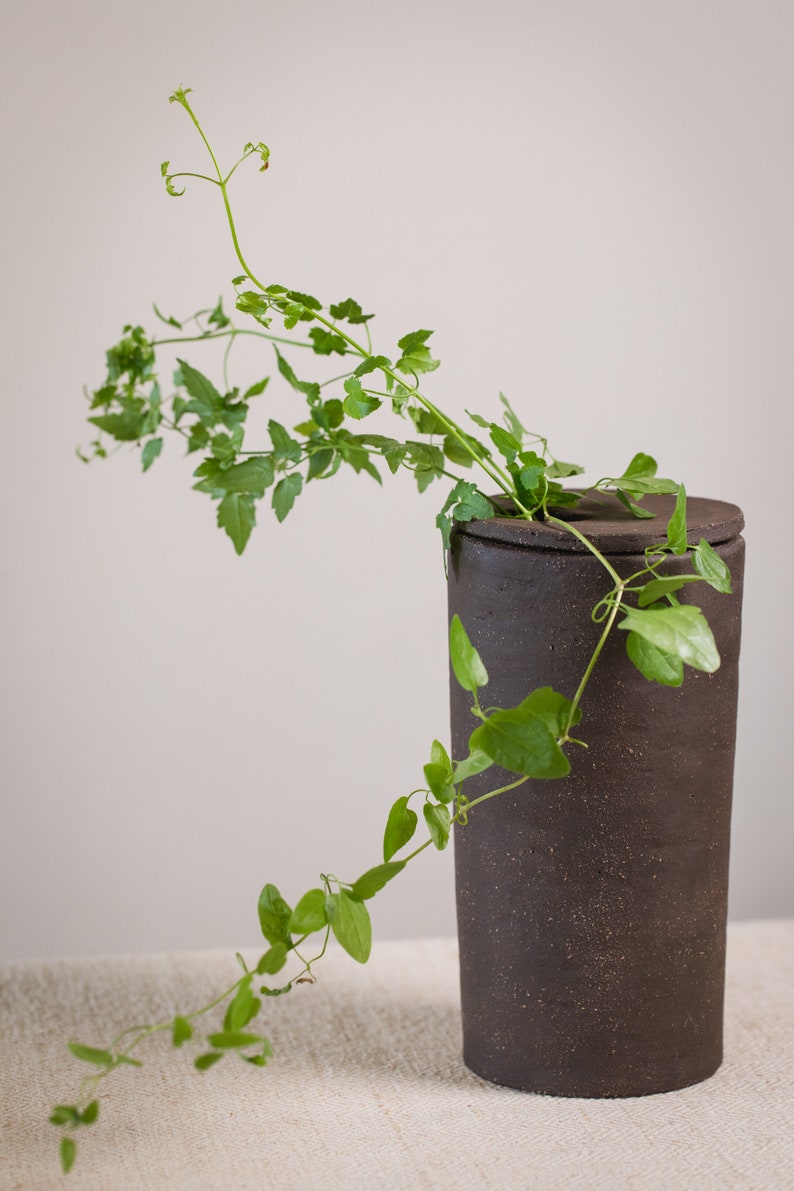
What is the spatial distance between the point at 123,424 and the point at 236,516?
0.64ft

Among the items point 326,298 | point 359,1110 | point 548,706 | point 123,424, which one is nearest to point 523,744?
point 548,706

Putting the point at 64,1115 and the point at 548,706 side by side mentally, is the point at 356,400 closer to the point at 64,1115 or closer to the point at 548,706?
the point at 548,706

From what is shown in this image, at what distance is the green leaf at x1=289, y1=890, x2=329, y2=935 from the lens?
101 centimetres

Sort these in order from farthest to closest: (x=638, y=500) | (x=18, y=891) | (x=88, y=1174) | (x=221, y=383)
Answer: (x=18, y=891) < (x=221, y=383) < (x=638, y=500) < (x=88, y=1174)

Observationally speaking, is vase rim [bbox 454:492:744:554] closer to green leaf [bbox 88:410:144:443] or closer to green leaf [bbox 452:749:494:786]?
green leaf [bbox 452:749:494:786]

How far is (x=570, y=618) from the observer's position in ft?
3.79

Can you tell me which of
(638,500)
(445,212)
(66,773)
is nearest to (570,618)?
(638,500)

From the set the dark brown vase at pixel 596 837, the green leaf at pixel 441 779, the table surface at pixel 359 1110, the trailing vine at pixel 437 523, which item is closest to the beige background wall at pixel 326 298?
the trailing vine at pixel 437 523

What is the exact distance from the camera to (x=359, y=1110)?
1.25 metres

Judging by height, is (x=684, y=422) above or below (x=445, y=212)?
below

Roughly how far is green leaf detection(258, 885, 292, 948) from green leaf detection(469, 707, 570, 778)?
19cm

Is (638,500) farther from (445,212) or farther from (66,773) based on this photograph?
(66,773)

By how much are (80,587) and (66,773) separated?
0.24 meters

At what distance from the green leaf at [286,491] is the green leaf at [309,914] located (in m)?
0.36
